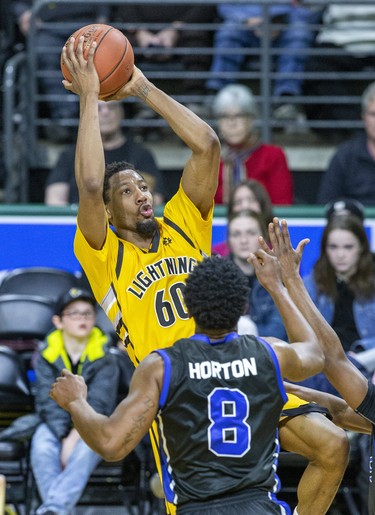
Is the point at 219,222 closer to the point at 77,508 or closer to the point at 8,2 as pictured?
the point at 77,508

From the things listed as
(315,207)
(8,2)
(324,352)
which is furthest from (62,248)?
(324,352)

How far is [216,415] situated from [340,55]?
665cm

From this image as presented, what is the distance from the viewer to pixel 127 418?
14.2 feet

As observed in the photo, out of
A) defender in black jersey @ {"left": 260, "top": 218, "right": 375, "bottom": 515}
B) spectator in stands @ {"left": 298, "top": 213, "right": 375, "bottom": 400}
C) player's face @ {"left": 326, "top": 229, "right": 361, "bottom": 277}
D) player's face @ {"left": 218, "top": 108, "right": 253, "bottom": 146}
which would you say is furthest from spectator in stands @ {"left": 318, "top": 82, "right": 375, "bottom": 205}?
defender in black jersey @ {"left": 260, "top": 218, "right": 375, "bottom": 515}

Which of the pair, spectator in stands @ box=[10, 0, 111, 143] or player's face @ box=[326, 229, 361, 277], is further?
spectator in stands @ box=[10, 0, 111, 143]

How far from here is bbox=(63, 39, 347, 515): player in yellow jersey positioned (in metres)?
5.32

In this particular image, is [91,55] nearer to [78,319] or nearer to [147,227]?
[147,227]

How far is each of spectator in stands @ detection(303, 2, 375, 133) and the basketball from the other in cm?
484

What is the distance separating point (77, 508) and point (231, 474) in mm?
3903

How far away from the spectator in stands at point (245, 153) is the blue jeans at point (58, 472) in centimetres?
271

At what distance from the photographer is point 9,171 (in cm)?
980

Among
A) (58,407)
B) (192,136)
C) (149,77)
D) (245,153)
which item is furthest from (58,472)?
(149,77)

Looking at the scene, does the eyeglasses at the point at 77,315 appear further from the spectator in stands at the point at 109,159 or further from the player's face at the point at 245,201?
the spectator in stands at the point at 109,159

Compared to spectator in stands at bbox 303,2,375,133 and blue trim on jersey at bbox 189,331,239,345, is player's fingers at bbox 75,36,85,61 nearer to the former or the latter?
blue trim on jersey at bbox 189,331,239,345
